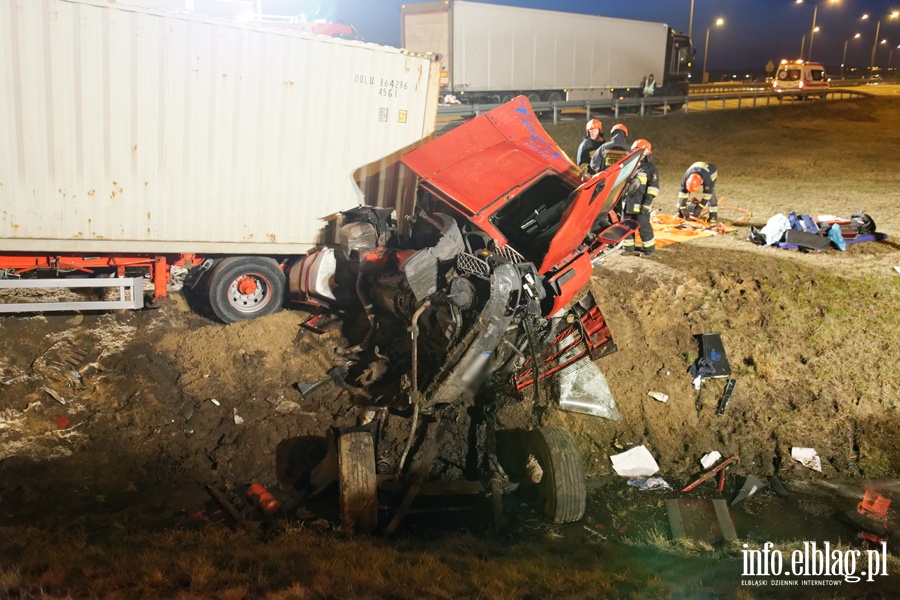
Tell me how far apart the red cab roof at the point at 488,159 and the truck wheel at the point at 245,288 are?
2011 millimetres

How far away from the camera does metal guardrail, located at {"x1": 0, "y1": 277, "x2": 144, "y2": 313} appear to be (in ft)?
19.5

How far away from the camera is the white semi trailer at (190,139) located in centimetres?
559

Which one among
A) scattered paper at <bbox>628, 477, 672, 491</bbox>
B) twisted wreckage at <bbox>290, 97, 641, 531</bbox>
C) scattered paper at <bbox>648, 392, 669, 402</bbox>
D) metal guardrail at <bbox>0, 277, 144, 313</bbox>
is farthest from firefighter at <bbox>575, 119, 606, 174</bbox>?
metal guardrail at <bbox>0, 277, 144, 313</bbox>

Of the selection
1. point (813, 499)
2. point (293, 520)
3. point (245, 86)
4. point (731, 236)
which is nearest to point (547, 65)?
point (731, 236)

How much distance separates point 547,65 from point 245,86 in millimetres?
15790

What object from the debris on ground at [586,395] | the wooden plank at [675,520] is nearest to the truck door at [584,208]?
the debris on ground at [586,395]

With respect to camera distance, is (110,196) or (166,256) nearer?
(110,196)

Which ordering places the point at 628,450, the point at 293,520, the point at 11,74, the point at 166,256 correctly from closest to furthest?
the point at 293,520 → the point at 11,74 → the point at 628,450 → the point at 166,256

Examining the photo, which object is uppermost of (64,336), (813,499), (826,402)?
(64,336)

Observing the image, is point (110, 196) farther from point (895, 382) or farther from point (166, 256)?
point (895, 382)

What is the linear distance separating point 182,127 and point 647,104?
18.7m

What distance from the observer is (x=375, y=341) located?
20.3ft

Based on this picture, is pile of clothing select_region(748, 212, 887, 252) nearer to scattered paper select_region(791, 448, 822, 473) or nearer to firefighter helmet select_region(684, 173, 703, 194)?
firefighter helmet select_region(684, 173, 703, 194)

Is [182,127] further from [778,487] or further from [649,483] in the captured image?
[778,487]
